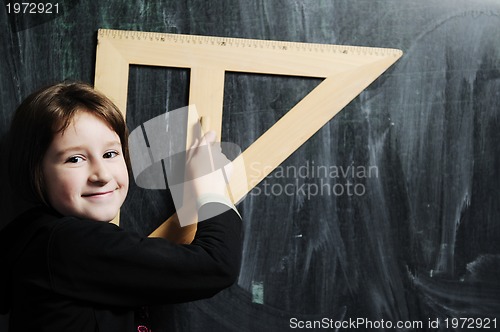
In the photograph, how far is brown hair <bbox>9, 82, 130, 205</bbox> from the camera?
1134mm

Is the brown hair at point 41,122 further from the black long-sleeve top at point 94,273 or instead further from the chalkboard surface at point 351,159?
the chalkboard surface at point 351,159

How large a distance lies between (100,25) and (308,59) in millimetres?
565

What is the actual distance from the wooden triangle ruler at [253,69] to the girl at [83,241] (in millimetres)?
239

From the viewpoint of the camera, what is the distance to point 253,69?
1476mm

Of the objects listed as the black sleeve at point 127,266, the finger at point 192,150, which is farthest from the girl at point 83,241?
the finger at point 192,150

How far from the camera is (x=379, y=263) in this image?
59.2 inches

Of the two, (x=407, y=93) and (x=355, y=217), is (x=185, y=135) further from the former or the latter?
(x=407, y=93)

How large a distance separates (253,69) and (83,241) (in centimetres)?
68

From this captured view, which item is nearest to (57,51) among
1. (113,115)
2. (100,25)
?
(100,25)

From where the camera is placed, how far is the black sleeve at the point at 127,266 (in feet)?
3.39

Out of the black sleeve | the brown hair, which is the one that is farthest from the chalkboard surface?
the black sleeve

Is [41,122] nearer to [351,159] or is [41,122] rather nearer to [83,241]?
[83,241]

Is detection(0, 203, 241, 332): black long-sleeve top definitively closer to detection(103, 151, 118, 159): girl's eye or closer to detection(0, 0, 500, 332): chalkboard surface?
detection(103, 151, 118, 159): girl's eye

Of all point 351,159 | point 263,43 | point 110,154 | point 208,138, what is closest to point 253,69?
point 263,43
